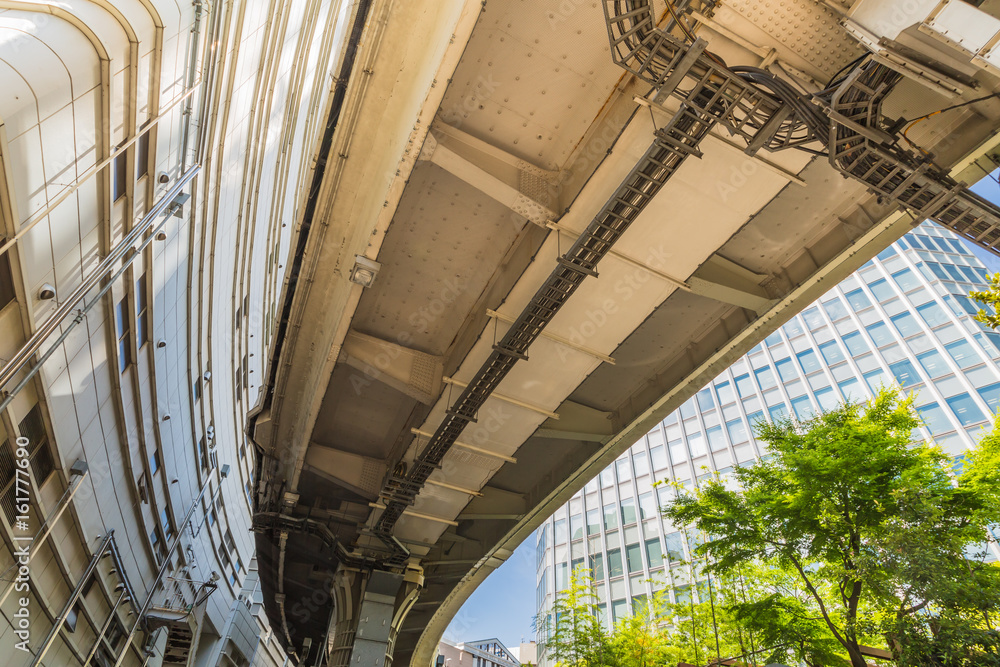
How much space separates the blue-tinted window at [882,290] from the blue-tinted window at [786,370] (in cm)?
933

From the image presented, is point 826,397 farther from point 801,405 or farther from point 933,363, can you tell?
point 933,363

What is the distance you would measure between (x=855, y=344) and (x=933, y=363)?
238 inches

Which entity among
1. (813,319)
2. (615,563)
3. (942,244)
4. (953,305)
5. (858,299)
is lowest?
(615,563)

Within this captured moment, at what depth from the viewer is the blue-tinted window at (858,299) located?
151 ft

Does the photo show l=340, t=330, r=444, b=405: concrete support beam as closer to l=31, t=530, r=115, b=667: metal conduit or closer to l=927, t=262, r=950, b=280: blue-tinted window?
l=31, t=530, r=115, b=667: metal conduit

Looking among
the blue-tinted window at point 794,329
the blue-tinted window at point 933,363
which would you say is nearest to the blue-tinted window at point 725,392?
the blue-tinted window at point 794,329

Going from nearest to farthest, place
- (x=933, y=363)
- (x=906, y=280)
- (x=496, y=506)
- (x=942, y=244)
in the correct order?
(x=496, y=506), (x=933, y=363), (x=906, y=280), (x=942, y=244)

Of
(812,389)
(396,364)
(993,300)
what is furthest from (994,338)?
(396,364)

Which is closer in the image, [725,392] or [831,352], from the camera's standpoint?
[831,352]

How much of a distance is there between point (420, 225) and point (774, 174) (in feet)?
17.2

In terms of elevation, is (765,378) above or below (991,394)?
above

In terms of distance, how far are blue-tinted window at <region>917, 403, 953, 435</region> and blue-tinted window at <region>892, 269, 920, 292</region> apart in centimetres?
1189

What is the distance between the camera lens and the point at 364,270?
25.4 feet

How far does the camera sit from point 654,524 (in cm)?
4628
